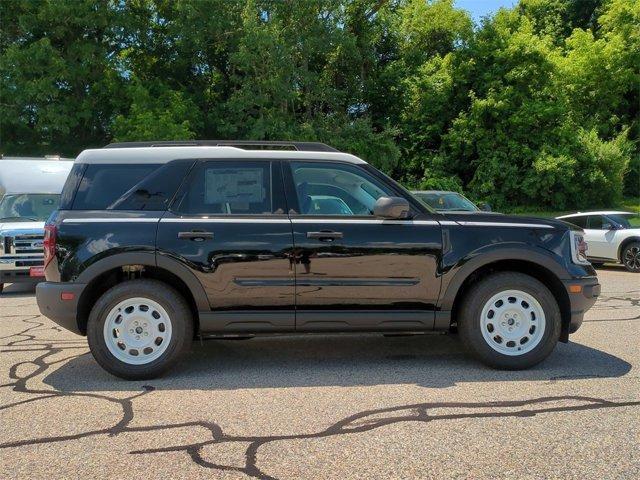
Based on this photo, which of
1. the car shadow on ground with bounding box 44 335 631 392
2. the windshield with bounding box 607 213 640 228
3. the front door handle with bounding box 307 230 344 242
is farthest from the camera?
the windshield with bounding box 607 213 640 228

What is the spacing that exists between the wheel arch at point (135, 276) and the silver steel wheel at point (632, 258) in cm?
1119

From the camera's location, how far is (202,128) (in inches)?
1049

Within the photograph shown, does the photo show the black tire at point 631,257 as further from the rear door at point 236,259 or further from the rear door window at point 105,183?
the rear door window at point 105,183

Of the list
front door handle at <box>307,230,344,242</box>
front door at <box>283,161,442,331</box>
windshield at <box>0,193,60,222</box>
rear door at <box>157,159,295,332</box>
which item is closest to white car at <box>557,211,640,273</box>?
front door at <box>283,161,442,331</box>

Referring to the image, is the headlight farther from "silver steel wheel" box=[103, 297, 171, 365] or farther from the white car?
the white car

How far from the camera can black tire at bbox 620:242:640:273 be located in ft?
43.5

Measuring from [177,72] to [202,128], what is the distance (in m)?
3.49

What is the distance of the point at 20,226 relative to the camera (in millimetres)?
11148

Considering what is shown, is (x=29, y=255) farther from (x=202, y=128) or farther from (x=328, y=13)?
(x=328, y=13)

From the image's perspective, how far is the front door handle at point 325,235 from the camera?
5.14 meters

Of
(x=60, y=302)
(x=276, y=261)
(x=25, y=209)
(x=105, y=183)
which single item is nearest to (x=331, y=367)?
(x=276, y=261)

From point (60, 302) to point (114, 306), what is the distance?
45 cm

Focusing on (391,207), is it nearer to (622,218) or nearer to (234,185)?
(234,185)

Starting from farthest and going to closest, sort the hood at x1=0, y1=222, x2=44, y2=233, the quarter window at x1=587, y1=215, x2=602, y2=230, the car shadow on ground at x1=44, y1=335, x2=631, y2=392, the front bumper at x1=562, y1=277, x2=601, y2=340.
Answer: the quarter window at x1=587, y1=215, x2=602, y2=230 → the hood at x1=0, y1=222, x2=44, y2=233 → the front bumper at x1=562, y1=277, x2=601, y2=340 → the car shadow on ground at x1=44, y1=335, x2=631, y2=392
